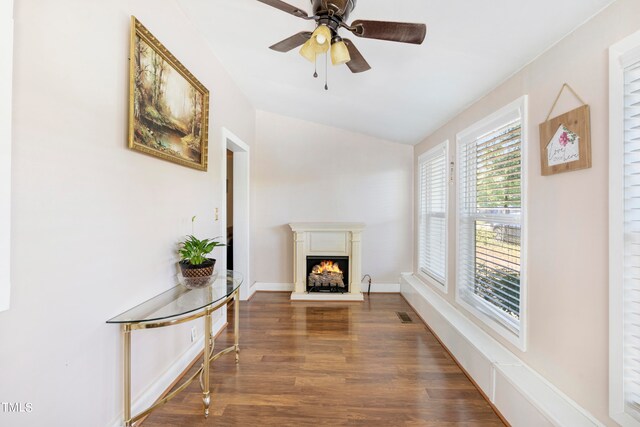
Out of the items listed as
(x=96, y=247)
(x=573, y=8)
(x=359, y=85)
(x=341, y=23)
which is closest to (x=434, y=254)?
(x=359, y=85)

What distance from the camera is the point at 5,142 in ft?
2.79

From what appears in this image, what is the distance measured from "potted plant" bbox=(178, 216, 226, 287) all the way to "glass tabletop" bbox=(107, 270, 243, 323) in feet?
0.30

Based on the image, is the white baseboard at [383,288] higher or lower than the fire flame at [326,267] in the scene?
lower

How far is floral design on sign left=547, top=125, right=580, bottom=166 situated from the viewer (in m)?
1.39

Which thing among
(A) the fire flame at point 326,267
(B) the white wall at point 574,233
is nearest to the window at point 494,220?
(B) the white wall at point 574,233

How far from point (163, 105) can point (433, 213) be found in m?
3.16

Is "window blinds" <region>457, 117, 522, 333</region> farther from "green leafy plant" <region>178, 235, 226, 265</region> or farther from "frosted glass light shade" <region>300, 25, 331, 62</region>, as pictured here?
"green leafy plant" <region>178, 235, 226, 265</region>

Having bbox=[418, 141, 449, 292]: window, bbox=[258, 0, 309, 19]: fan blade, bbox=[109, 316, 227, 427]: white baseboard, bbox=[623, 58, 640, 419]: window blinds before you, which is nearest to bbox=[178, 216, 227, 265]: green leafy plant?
bbox=[109, 316, 227, 427]: white baseboard

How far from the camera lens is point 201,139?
229cm

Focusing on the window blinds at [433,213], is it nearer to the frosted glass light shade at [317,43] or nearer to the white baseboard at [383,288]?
the white baseboard at [383,288]

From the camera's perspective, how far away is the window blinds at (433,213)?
3.17m

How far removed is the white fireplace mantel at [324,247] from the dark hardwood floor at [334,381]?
2.67 feet

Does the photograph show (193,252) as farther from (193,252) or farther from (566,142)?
(566,142)

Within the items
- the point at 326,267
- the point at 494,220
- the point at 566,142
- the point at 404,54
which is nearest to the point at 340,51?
the point at 404,54
